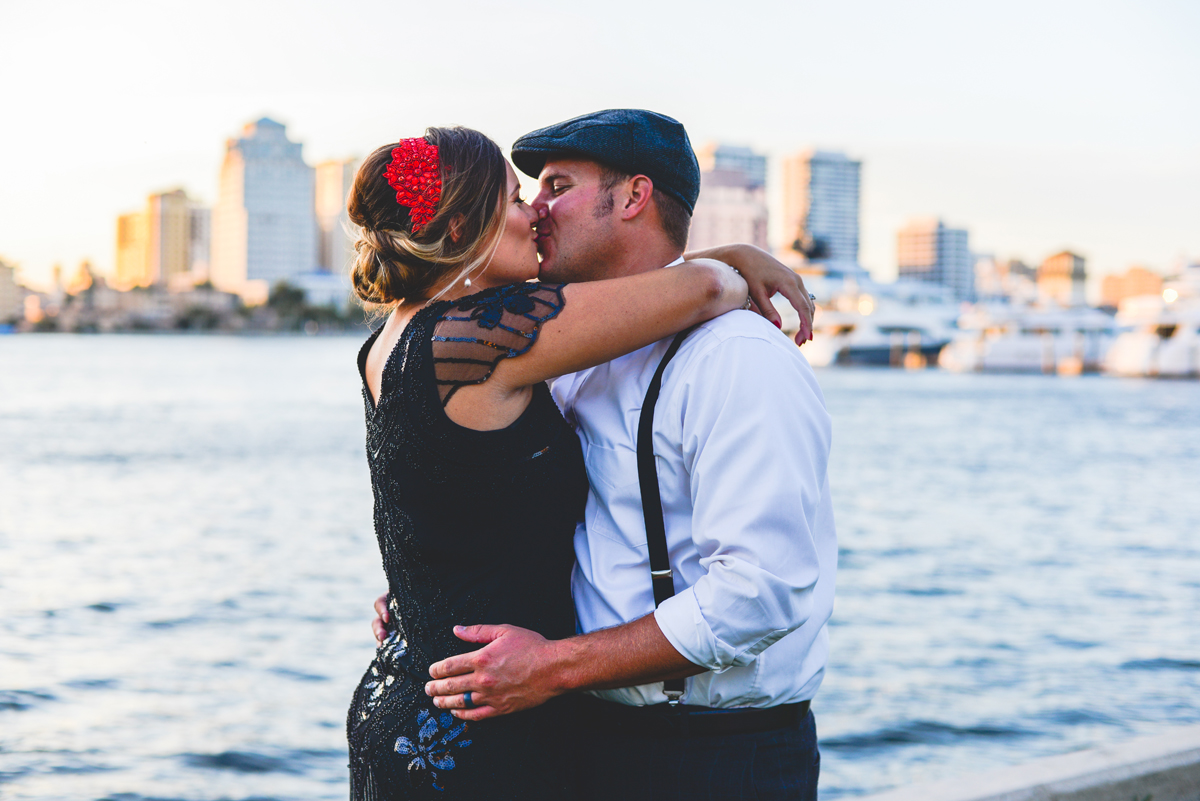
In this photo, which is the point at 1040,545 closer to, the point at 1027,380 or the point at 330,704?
the point at 330,704

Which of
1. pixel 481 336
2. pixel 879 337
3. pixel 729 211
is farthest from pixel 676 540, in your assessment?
pixel 729 211

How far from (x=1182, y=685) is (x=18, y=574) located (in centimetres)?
1324

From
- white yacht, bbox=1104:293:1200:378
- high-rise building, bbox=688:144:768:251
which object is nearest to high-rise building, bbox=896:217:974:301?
high-rise building, bbox=688:144:768:251

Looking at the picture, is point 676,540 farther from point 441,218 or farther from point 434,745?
point 441,218

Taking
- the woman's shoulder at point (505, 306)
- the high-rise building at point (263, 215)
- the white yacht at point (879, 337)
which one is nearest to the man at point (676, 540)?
the woman's shoulder at point (505, 306)

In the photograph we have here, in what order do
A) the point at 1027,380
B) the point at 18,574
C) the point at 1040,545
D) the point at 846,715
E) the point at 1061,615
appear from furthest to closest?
the point at 1027,380
the point at 1040,545
the point at 18,574
the point at 1061,615
the point at 846,715

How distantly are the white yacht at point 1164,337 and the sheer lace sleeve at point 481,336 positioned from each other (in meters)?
78.3

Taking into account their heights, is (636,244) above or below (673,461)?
above

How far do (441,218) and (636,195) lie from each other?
1.43ft

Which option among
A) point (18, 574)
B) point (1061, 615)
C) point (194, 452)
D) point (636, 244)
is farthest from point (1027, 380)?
point (636, 244)

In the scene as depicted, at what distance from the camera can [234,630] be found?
11.3 metres

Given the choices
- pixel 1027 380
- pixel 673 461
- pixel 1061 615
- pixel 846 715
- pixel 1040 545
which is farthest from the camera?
pixel 1027 380

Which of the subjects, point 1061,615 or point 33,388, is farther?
point 33,388

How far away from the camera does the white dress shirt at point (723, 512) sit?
1.95m
